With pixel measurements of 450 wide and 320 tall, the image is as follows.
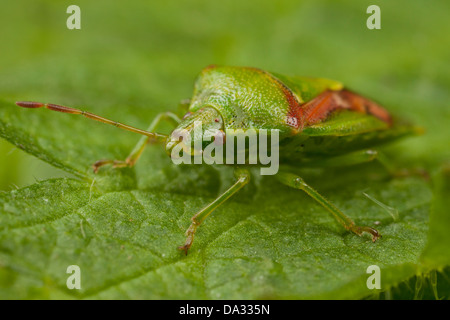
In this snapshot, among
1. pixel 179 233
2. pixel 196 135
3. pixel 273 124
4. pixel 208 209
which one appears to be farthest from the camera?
pixel 273 124

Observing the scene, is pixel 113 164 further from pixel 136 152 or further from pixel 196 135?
pixel 196 135

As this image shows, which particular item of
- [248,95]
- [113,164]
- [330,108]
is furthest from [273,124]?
[113,164]

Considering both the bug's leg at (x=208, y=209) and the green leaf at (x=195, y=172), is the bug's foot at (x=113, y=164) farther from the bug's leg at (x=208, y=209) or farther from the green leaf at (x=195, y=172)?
the bug's leg at (x=208, y=209)

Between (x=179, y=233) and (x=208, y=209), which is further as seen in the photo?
(x=208, y=209)

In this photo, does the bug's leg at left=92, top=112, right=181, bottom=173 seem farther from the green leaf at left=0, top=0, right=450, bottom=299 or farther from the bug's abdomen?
the bug's abdomen

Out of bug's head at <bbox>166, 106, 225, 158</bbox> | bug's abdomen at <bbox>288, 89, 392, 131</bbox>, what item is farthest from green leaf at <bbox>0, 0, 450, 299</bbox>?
bug's abdomen at <bbox>288, 89, 392, 131</bbox>

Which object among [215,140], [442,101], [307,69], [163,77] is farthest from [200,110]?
[442,101]

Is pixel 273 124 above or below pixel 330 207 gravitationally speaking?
above
